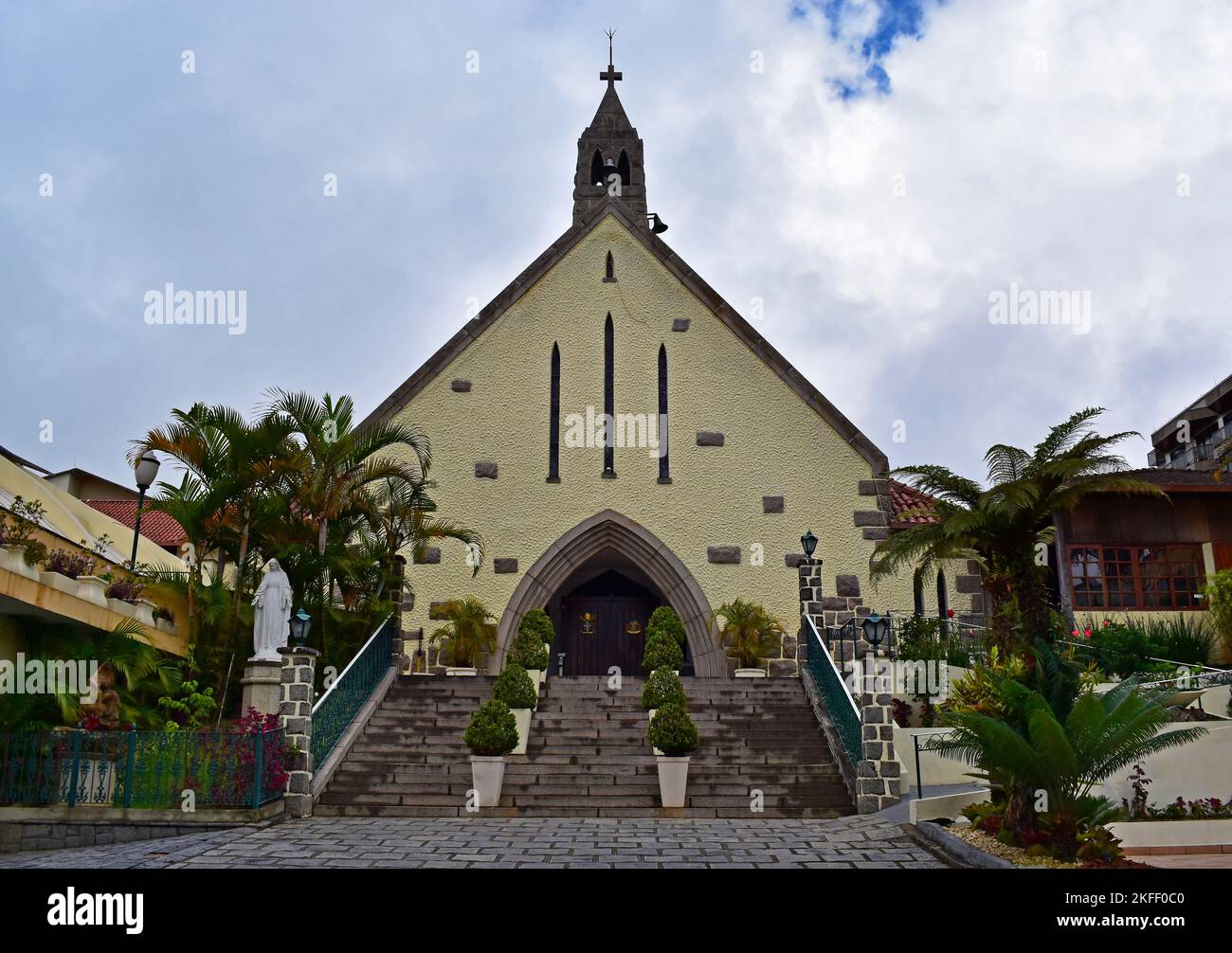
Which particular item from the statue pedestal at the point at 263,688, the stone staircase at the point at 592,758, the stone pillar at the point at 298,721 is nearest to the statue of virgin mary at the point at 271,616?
the statue pedestal at the point at 263,688

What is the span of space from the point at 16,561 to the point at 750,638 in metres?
10.3

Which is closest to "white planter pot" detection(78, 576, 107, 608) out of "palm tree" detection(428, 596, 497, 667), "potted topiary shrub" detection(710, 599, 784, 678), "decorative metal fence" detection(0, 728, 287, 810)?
"decorative metal fence" detection(0, 728, 287, 810)

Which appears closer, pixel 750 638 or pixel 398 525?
pixel 398 525

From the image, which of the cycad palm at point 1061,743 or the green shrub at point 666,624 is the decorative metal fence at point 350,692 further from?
the cycad palm at point 1061,743

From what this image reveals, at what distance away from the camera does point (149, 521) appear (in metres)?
26.7

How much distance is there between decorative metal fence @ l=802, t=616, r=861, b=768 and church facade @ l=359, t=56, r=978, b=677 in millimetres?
1828

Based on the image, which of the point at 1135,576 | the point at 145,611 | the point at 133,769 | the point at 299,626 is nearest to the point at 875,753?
the point at 299,626

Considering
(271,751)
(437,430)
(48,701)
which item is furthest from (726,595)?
(48,701)

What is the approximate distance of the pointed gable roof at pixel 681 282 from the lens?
58.1 ft

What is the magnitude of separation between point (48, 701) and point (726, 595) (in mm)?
10048

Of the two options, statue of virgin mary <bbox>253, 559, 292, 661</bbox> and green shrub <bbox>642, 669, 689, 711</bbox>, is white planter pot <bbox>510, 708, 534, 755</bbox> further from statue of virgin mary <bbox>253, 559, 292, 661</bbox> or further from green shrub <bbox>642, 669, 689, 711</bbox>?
statue of virgin mary <bbox>253, 559, 292, 661</bbox>

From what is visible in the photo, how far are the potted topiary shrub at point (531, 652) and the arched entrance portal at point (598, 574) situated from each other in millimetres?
2879

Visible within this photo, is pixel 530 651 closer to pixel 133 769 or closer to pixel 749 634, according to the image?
pixel 749 634

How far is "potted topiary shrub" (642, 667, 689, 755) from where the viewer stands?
12234 mm
